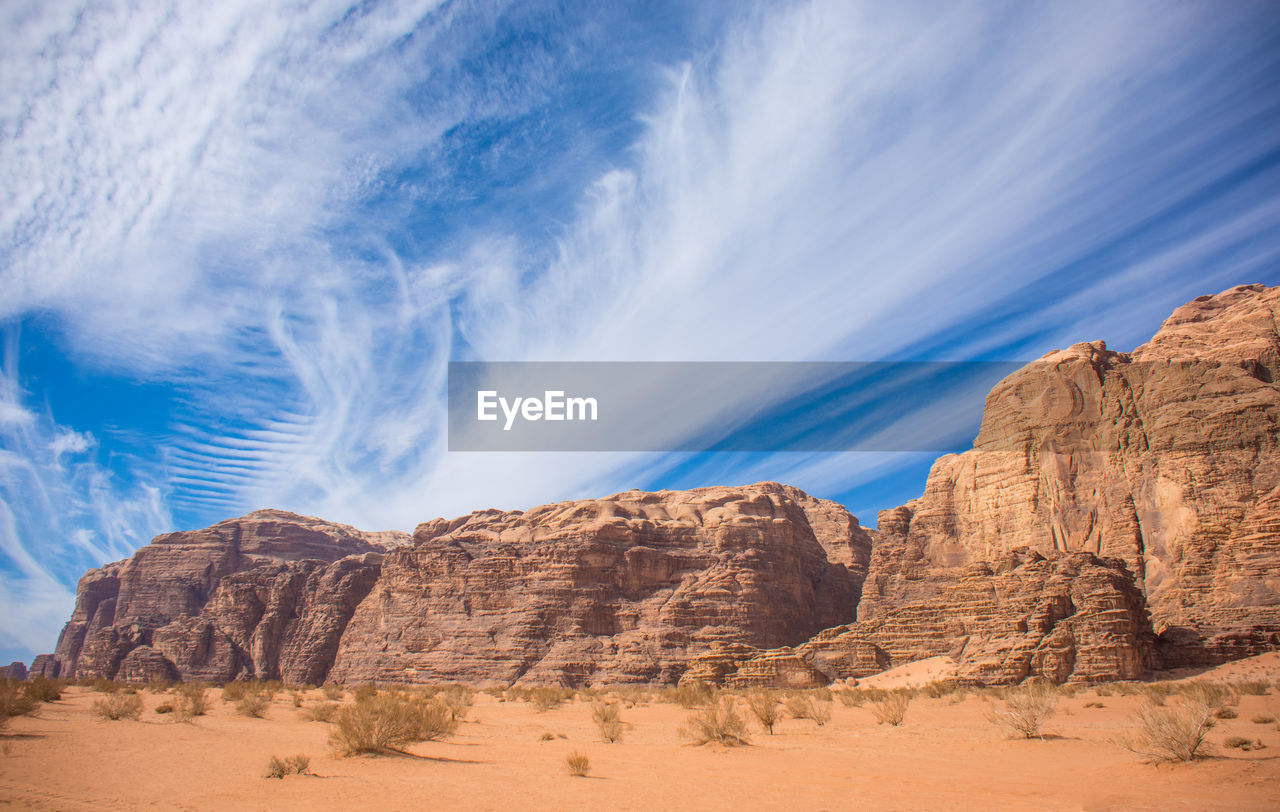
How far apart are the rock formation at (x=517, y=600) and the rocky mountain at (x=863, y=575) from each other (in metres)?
0.23

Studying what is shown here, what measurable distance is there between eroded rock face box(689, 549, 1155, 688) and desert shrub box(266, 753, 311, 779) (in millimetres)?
27897

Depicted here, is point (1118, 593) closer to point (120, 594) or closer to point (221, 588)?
point (221, 588)

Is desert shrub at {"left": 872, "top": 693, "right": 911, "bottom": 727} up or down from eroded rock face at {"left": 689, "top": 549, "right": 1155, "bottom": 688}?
down

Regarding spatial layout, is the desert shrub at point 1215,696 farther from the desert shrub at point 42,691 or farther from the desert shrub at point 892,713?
the desert shrub at point 42,691

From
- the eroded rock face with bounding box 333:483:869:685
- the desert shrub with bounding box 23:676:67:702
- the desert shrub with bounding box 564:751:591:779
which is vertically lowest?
the desert shrub with bounding box 564:751:591:779

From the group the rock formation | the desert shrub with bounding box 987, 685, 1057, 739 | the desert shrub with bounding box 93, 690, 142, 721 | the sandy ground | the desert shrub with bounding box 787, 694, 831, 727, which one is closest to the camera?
the sandy ground

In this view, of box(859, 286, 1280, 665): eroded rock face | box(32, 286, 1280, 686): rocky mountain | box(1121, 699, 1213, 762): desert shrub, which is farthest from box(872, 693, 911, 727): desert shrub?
box(859, 286, 1280, 665): eroded rock face

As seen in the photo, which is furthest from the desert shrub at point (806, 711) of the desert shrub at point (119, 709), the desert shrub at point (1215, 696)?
the desert shrub at point (119, 709)

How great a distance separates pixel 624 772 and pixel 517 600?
51.6 meters

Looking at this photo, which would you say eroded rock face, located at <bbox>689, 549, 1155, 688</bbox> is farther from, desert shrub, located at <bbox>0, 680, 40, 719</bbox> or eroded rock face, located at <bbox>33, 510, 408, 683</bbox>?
eroded rock face, located at <bbox>33, 510, 408, 683</bbox>

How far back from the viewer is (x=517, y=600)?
61875 millimetres

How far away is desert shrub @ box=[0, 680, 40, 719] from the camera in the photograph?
14.2 metres

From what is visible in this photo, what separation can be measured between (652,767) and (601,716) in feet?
23.1

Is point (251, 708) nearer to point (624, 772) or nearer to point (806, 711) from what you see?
point (624, 772)
